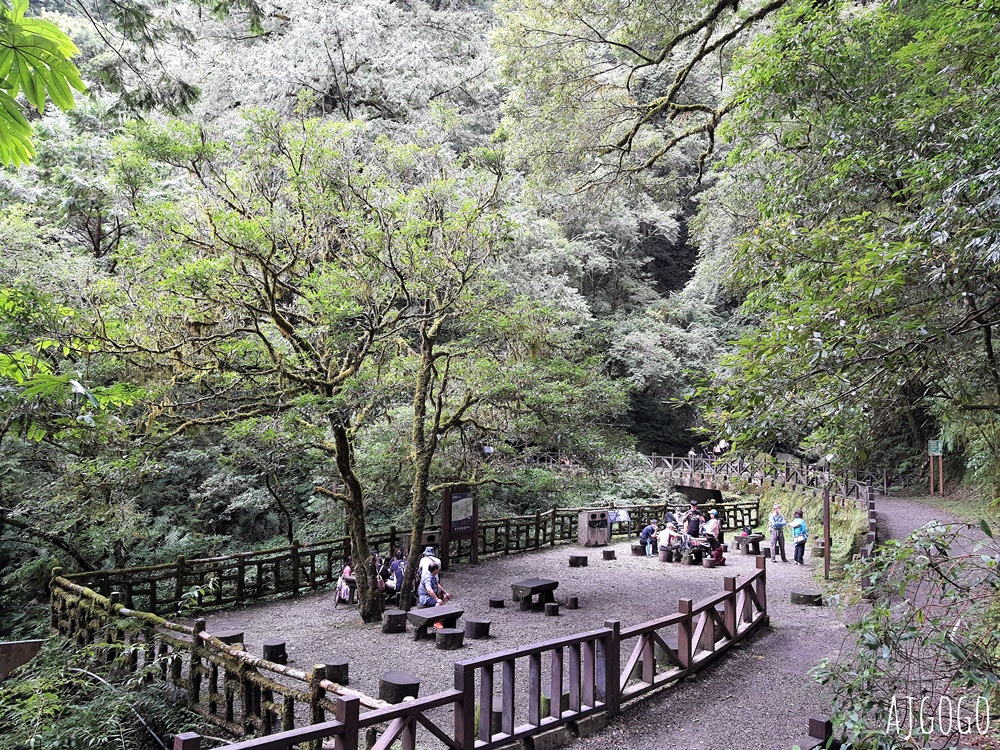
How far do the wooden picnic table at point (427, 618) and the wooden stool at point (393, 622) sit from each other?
0.46 feet

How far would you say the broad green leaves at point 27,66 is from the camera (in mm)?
2020

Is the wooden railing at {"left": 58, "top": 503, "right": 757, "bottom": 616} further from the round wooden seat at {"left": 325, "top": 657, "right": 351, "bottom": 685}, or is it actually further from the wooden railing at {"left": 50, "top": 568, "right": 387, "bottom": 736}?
the round wooden seat at {"left": 325, "top": 657, "right": 351, "bottom": 685}

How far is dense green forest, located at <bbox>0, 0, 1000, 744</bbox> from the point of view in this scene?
4.75m

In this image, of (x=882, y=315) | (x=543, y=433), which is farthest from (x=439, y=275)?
(x=882, y=315)

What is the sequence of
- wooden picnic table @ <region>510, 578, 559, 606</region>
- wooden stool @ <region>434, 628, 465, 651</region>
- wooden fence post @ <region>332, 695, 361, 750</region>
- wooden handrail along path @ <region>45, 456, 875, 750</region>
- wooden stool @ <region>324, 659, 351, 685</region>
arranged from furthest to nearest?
wooden picnic table @ <region>510, 578, 559, 606</region> → wooden stool @ <region>434, 628, 465, 651</region> → wooden stool @ <region>324, 659, 351, 685</region> → wooden handrail along path @ <region>45, 456, 875, 750</region> → wooden fence post @ <region>332, 695, 361, 750</region>

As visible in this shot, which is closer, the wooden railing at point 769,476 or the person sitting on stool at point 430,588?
the person sitting on stool at point 430,588

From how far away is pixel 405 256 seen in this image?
9.72 metres

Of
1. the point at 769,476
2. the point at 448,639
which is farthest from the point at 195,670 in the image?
the point at 769,476

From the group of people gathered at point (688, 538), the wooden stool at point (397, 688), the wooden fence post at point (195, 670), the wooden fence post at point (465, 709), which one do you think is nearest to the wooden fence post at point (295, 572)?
the wooden fence post at point (195, 670)

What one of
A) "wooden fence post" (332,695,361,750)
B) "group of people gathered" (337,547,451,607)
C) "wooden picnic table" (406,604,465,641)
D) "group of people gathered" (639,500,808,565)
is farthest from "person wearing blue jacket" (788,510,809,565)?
"wooden fence post" (332,695,361,750)

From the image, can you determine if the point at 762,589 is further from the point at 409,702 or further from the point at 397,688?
the point at 409,702

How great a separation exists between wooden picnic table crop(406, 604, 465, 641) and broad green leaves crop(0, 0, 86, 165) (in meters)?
8.76

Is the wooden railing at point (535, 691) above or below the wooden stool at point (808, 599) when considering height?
above

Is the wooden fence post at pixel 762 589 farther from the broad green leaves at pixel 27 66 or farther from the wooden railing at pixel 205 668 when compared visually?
the broad green leaves at pixel 27 66
